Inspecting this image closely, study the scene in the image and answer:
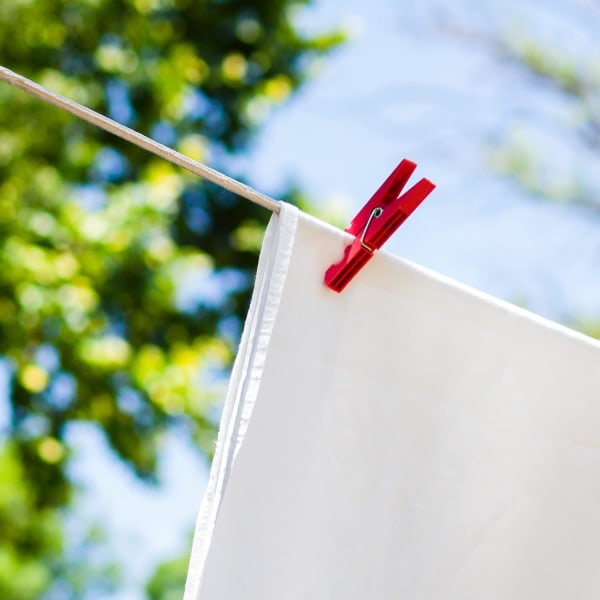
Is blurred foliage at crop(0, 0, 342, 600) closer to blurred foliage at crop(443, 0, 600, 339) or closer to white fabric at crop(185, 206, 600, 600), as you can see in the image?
blurred foliage at crop(443, 0, 600, 339)

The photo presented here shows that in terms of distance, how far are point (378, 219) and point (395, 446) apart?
21 cm

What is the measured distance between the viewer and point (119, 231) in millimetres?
3008

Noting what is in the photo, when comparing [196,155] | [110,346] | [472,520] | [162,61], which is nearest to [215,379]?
[110,346]

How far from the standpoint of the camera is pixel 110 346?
2980mm

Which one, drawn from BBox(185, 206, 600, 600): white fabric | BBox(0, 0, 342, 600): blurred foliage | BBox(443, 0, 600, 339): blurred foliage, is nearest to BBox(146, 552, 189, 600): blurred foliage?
BBox(0, 0, 342, 600): blurred foliage

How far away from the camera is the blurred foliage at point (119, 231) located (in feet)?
9.64

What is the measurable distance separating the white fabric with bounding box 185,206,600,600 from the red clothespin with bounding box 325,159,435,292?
0.05ft

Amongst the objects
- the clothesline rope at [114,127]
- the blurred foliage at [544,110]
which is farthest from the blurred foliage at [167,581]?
the clothesline rope at [114,127]

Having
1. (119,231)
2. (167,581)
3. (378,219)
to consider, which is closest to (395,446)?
(378,219)

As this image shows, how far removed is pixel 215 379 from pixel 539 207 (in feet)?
7.18

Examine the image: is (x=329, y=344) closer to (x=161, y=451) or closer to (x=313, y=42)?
(x=161, y=451)

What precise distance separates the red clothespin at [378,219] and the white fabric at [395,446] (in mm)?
16

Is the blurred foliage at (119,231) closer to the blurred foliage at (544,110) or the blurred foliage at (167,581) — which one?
the blurred foliage at (167,581)

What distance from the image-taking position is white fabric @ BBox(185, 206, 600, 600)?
0.77 metres
